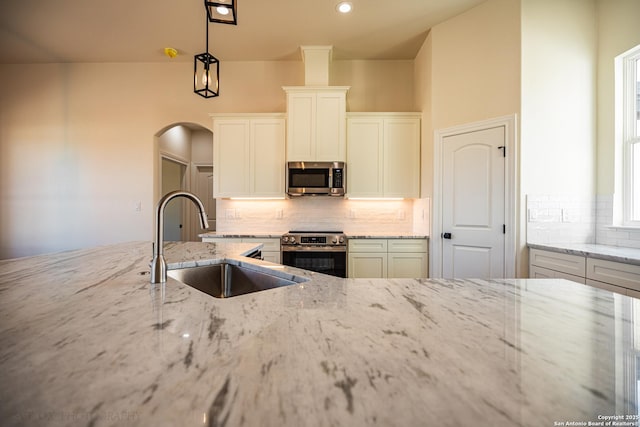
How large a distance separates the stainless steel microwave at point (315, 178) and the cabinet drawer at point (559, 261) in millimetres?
1955

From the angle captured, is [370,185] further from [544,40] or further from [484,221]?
[544,40]

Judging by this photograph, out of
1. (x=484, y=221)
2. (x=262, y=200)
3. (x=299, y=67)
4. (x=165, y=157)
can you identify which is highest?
(x=299, y=67)

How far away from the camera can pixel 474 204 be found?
2783 millimetres

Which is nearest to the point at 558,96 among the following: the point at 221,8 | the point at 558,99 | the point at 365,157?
the point at 558,99

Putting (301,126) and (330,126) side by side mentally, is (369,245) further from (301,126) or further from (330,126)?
(301,126)

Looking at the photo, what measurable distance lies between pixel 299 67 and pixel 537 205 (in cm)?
323

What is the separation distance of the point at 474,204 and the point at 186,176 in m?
→ 4.90

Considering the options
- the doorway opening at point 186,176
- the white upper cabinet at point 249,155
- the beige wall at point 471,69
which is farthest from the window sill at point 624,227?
the doorway opening at point 186,176

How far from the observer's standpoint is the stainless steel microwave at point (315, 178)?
3.30 m

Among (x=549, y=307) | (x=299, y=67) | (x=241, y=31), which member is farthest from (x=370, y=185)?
(x=549, y=307)

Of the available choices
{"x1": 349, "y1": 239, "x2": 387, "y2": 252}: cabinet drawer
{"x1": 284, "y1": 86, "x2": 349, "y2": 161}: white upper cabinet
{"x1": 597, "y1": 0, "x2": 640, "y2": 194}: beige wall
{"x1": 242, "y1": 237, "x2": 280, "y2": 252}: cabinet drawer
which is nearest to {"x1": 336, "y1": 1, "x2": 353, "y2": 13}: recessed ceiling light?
{"x1": 284, "y1": 86, "x2": 349, "y2": 161}: white upper cabinet

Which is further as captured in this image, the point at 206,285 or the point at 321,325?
the point at 206,285

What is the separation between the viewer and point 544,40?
2.49m

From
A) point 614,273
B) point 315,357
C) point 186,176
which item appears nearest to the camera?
point 315,357
